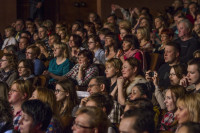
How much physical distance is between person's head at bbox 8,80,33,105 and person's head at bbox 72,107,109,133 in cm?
158

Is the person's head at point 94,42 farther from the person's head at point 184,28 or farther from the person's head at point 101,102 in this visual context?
the person's head at point 101,102

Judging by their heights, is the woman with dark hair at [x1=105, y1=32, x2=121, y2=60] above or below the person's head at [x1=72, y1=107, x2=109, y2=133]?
above

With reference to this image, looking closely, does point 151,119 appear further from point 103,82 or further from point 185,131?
point 103,82

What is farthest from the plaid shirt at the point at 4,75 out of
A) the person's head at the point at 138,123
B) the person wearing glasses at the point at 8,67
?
the person's head at the point at 138,123

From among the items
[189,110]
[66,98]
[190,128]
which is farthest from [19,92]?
[190,128]

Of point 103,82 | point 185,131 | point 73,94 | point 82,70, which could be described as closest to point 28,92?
point 73,94

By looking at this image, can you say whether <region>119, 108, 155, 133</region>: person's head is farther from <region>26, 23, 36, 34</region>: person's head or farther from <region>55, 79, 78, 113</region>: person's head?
<region>26, 23, 36, 34</region>: person's head

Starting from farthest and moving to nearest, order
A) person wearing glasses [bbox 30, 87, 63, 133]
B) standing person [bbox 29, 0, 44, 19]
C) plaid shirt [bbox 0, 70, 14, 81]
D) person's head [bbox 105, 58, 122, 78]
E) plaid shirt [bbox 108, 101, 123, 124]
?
standing person [bbox 29, 0, 44, 19] < plaid shirt [bbox 0, 70, 14, 81] < person's head [bbox 105, 58, 122, 78] < plaid shirt [bbox 108, 101, 123, 124] < person wearing glasses [bbox 30, 87, 63, 133]

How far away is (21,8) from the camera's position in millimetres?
11344

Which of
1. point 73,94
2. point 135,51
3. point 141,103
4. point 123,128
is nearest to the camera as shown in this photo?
point 123,128

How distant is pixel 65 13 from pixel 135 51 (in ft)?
20.1

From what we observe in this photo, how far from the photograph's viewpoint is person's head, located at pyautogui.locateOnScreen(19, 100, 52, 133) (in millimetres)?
3045

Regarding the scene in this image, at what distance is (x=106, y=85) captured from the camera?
470 cm

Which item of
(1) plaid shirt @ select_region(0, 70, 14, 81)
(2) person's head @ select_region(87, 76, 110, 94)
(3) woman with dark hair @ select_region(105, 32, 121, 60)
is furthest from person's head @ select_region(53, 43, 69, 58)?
(2) person's head @ select_region(87, 76, 110, 94)
